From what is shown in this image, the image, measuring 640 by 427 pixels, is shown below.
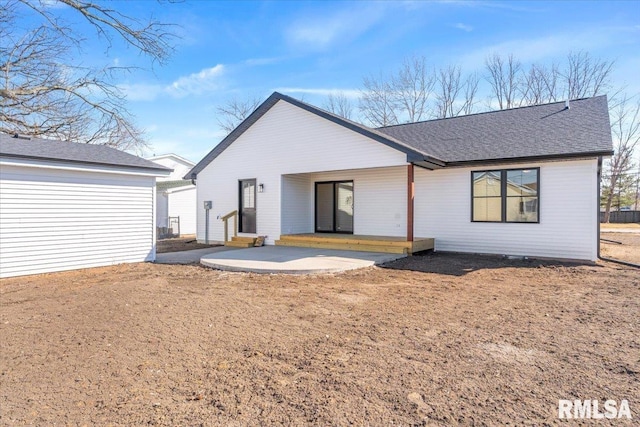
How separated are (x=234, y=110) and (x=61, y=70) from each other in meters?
21.4

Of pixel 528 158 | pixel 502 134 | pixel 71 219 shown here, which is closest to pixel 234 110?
pixel 71 219

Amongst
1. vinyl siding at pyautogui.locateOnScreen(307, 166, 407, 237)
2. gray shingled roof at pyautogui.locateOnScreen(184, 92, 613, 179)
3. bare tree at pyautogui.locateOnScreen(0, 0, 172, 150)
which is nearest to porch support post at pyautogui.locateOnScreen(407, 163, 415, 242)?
gray shingled roof at pyautogui.locateOnScreen(184, 92, 613, 179)

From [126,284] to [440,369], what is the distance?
19.2 ft

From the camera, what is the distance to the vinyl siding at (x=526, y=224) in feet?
29.2

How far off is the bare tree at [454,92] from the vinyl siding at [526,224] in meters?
19.2

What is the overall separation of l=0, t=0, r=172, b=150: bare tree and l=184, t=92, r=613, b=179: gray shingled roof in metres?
4.00

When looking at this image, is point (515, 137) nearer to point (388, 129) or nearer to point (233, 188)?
point (388, 129)

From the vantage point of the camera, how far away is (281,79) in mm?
21984

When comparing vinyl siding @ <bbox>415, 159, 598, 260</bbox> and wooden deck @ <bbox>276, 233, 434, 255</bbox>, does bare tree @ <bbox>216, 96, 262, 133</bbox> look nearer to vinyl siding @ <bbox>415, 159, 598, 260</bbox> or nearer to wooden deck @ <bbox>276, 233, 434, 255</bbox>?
wooden deck @ <bbox>276, 233, 434, 255</bbox>

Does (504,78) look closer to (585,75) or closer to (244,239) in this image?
(585,75)

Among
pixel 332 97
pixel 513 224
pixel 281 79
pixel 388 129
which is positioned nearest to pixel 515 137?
pixel 513 224

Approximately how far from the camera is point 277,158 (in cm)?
1263

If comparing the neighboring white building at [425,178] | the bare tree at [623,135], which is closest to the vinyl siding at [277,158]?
the neighboring white building at [425,178]

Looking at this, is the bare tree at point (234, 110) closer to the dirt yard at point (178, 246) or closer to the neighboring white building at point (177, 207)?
the neighboring white building at point (177, 207)
